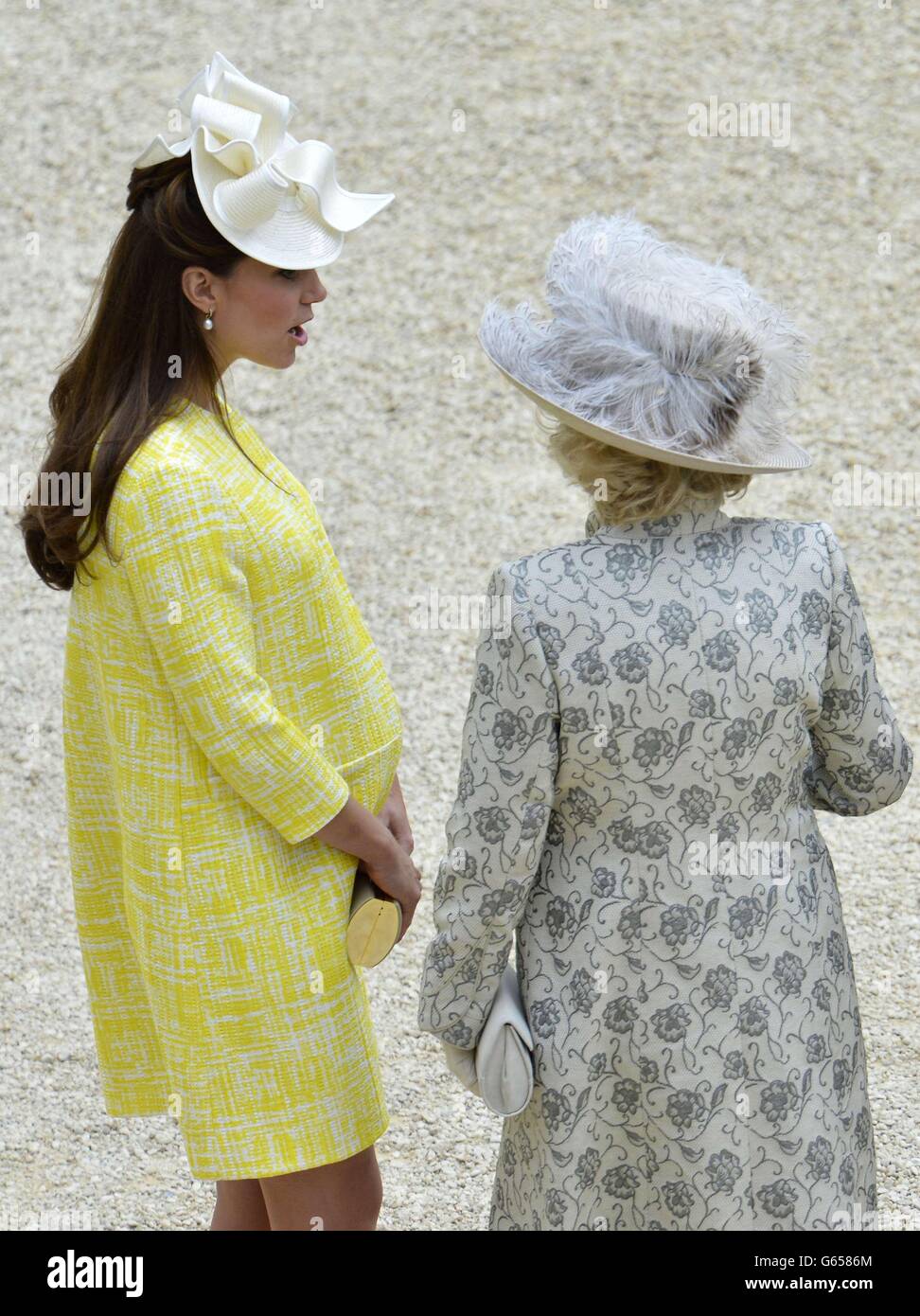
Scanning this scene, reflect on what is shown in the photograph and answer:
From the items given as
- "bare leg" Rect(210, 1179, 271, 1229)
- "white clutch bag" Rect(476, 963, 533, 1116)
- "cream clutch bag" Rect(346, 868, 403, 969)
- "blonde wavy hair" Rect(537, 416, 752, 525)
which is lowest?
"bare leg" Rect(210, 1179, 271, 1229)

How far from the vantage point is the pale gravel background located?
3.57 metres

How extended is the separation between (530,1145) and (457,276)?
559 centimetres

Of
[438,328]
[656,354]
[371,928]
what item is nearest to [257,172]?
[656,354]

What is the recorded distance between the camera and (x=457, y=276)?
279 inches

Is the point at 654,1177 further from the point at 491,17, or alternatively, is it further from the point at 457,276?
the point at 491,17

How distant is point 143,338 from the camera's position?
1989 mm

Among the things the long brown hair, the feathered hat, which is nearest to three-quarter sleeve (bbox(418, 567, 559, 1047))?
the feathered hat

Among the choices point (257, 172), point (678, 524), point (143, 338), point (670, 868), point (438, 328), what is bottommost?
point (438, 328)

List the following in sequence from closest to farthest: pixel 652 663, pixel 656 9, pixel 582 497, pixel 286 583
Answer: pixel 652 663 → pixel 286 583 → pixel 582 497 → pixel 656 9

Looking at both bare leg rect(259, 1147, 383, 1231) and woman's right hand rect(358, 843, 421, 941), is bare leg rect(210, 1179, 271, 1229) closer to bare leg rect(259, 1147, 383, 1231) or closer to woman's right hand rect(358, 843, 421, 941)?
bare leg rect(259, 1147, 383, 1231)

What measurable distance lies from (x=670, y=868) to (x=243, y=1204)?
98cm

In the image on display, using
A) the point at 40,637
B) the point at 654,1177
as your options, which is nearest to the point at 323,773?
the point at 654,1177

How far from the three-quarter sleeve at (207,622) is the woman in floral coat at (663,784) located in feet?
0.86

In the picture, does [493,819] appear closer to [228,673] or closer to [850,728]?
[228,673]
